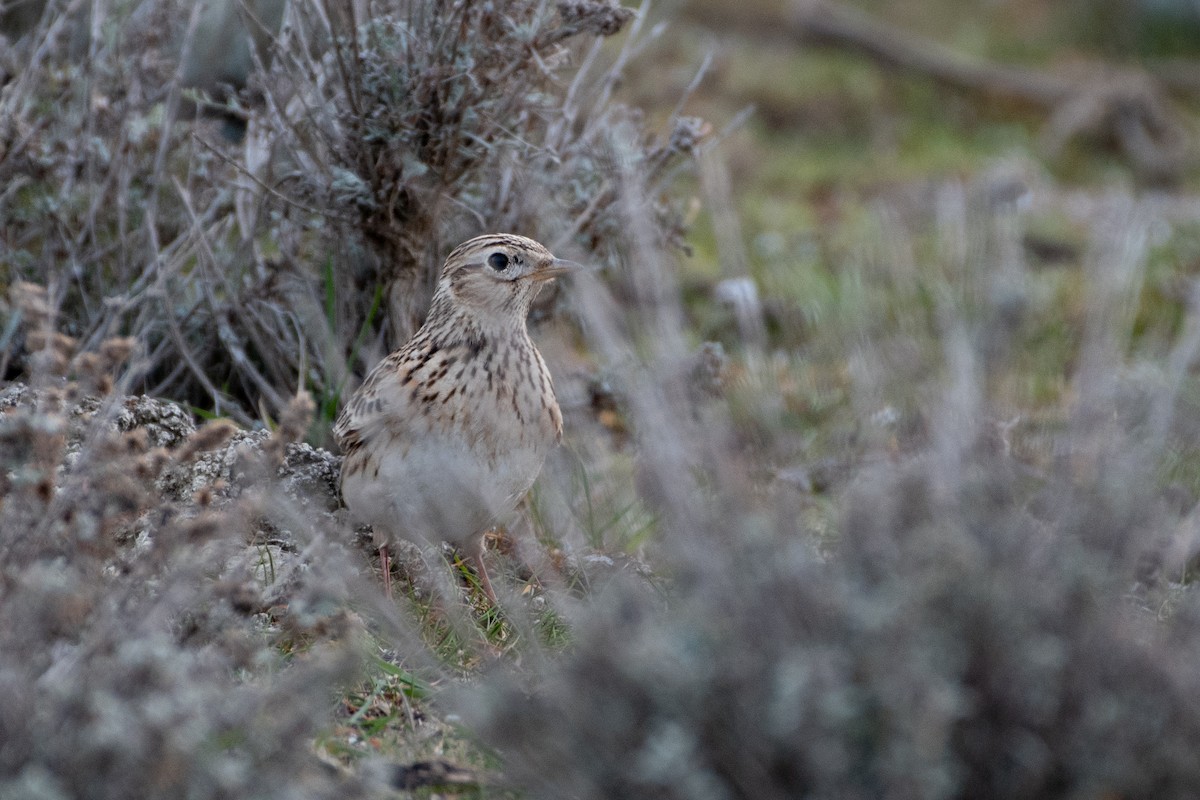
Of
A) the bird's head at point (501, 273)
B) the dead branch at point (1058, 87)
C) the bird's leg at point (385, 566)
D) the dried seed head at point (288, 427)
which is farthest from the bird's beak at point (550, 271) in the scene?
the dead branch at point (1058, 87)

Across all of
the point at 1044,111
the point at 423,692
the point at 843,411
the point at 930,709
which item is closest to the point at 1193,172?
the point at 1044,111

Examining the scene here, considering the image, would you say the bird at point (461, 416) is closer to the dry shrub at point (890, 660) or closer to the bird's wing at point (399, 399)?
the bird's wing at point (399, 399)

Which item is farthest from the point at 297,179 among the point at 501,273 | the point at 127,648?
the point at 127,648

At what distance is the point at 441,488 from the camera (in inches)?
159

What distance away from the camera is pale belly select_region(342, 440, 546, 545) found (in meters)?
4.03

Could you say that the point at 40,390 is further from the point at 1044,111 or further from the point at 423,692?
the point at 1044,111

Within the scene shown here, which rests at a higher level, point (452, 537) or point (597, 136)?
point (597, 136)

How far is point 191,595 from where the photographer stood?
9.73ft

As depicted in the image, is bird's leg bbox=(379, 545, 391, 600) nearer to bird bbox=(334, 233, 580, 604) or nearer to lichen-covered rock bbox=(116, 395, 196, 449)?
Answer: bird bbox=(334, 233, 580, 604)

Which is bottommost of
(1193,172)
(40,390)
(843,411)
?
(1193,172)

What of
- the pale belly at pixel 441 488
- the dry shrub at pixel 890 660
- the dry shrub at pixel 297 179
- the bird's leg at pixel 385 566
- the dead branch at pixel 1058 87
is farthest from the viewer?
the dead branch at pixel 1058 87

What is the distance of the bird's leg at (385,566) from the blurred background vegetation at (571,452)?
12cm

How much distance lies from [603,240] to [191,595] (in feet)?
8.35

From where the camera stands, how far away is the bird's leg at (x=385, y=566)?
418cm
